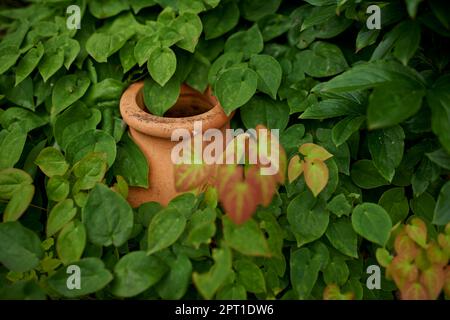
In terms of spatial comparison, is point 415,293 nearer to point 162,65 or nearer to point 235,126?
point 235,126

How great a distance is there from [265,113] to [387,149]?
1.37ft

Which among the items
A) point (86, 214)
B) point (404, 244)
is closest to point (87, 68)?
point (86, 214)

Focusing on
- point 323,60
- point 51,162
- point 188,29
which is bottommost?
point 51,162

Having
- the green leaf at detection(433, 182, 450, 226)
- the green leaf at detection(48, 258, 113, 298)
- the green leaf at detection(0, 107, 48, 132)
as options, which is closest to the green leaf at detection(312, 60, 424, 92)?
the green leaf at detection(433, 182, 450, 226)

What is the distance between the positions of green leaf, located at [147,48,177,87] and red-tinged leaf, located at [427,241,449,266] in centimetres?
91

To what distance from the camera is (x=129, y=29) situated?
1.88 m

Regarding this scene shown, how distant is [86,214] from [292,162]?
560 millimetres

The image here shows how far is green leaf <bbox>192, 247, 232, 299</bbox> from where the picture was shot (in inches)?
48.4

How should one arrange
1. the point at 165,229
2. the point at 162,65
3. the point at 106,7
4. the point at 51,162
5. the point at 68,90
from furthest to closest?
the point at 106,7, the point at 68,90, the point at 162,65, the point at 51,162, the point at 165,229

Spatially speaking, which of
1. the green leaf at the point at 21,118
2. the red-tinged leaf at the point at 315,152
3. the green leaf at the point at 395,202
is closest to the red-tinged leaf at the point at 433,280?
the green leaf at the point at 395,202

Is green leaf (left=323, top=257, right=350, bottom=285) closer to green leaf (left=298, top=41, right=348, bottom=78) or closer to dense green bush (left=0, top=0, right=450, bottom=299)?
dense green bush (left=0, top=0, right=450, bottom=299)

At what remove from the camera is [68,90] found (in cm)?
183

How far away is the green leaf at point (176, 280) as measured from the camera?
135cm

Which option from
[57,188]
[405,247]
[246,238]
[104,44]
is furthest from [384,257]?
[104,44]
